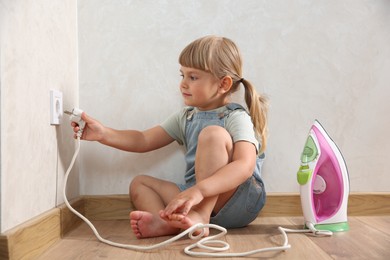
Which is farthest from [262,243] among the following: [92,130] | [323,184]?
[92,130]

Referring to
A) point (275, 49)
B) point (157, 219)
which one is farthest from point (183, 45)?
point (157, 219)

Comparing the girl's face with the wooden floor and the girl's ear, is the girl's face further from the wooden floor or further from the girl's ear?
the wooden floor

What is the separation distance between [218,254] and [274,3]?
849mm

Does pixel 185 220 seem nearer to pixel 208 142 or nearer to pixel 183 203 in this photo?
pixel 183 203

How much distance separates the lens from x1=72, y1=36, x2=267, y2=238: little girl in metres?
1.16

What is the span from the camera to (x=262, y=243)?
1095 mm

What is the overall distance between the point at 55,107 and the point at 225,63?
480mm

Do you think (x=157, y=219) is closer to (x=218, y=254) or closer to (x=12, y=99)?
(x=218, y=254)

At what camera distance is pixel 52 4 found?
1169 millimetres

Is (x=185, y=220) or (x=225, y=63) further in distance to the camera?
(x=225, y=63)

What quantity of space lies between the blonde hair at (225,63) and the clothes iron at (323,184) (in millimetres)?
157

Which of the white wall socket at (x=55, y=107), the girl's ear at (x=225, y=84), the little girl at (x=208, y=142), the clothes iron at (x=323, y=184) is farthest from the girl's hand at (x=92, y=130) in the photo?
the clothes iron at (x=323, y=184)

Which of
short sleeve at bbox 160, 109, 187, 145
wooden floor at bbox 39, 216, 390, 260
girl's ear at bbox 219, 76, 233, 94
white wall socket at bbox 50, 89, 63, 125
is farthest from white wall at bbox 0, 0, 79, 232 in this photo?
girl's ear at bbox 219, 76, 233, 94

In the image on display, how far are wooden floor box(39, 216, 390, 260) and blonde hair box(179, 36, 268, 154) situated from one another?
0.28 m
